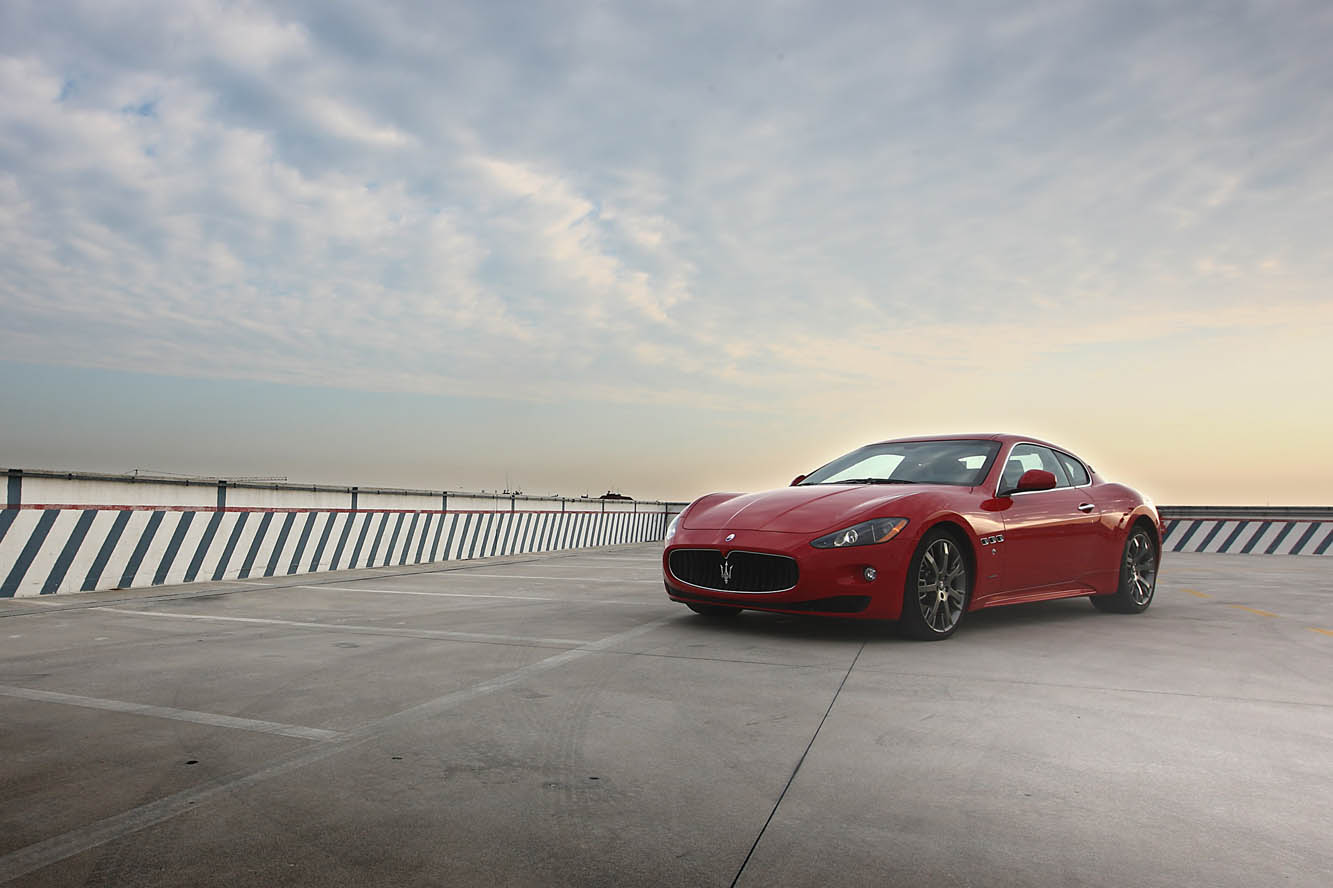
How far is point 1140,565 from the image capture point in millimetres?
8289

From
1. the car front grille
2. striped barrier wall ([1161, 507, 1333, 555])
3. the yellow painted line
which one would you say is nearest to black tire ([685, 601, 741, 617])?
the car front grille

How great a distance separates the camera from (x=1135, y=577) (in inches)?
321

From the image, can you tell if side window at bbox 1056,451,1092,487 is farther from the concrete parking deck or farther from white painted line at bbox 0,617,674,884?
white painted line at bbox 0,617,674,884

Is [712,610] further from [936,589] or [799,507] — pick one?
[936,589]

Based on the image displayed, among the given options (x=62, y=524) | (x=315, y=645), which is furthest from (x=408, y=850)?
(x=62, y=524)

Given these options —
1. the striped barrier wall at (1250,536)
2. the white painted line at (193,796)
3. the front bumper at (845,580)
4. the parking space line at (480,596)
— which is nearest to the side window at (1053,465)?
the front bumper at (845,580)

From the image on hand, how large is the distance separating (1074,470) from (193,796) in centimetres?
716

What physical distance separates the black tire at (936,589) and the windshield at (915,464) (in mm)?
680

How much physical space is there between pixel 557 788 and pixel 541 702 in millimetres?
1244

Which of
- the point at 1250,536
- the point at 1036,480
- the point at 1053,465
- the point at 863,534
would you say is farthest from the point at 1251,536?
the point at 863,534

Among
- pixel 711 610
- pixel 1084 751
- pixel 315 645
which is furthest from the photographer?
pixel 711 610

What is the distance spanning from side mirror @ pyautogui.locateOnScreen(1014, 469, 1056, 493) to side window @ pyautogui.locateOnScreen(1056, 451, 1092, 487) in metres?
1.07

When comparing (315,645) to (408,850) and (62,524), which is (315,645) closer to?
(408,850)

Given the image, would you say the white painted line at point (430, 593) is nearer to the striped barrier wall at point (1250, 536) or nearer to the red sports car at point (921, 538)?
the red sports car at point (921, 538)
